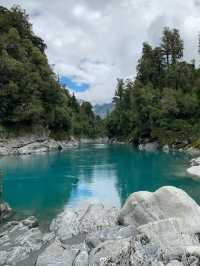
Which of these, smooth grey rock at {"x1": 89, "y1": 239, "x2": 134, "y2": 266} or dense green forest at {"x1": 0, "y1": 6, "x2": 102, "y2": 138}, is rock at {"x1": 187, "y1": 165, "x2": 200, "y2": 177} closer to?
smooth grey rock at {"x1": 89, "y1": 239, "x2": 134, "y2": 266}

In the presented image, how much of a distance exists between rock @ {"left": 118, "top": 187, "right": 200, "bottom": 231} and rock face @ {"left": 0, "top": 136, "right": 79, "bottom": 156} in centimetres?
6012

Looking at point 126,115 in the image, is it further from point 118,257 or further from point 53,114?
point 118,257

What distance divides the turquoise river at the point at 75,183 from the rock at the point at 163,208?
26.0 feet

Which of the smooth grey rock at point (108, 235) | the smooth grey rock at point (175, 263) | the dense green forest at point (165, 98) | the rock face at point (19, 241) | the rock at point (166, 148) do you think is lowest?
the rock face at point (19, 241)

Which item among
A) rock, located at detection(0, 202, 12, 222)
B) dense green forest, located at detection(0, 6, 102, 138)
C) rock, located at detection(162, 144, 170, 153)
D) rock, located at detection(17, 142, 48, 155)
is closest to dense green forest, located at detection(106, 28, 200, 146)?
rock, located at detection(162, 144, 170, 153)

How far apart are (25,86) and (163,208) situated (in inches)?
2844

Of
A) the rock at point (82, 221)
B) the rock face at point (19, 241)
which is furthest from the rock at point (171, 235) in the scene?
the rock face at point (19, 241)

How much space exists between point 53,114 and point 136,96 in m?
24.3

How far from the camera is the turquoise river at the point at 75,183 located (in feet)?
109

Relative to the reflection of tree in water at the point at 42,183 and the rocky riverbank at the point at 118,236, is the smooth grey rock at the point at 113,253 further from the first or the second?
the reflection of tree in water at the point at 42,183

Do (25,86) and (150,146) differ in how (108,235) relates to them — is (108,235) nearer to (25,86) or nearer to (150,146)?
(25,86)

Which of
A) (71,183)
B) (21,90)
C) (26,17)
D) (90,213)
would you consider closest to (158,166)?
(71,183)

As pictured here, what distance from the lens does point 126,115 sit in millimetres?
131000

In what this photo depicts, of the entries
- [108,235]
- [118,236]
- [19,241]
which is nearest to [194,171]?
[108,235]
